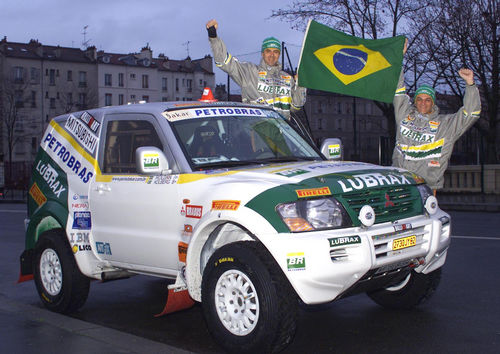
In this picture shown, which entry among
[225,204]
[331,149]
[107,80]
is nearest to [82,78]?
[107,80]

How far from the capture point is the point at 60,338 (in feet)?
17.7

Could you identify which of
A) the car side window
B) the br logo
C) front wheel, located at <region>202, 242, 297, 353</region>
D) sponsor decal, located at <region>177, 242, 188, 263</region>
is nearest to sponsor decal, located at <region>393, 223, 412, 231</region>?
front wheel, located at <region>202, 242, 297, 353</region>

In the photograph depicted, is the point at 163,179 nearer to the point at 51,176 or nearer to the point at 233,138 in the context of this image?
the point at 233,138

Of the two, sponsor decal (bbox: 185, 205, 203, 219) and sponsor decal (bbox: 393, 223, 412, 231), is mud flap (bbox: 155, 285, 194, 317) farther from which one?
sponsor decal (bbox: 393, 223, 412, 231)

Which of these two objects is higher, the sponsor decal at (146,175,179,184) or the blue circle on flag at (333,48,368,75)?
the blue circle on flag at (333,48,368,75)

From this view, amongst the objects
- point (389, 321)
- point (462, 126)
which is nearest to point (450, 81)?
point (462, 126)

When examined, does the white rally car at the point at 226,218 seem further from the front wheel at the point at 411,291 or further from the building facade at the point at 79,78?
the building facade at the point at 79,78

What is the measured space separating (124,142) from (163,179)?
0.91 m

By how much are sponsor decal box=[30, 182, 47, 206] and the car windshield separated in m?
1.84

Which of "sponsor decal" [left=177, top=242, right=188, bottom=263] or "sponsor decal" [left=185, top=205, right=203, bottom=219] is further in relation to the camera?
"sponsor decal" [left=177, top=242, right=188, bottom=263]

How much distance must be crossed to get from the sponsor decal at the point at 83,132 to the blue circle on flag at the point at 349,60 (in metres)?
3.37

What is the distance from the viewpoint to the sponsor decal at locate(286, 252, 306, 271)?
4.64 meters

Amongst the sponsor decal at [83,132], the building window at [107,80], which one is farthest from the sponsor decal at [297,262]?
the building window at [107,80]

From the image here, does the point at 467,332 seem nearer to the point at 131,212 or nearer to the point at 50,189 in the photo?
the point at 131,212
